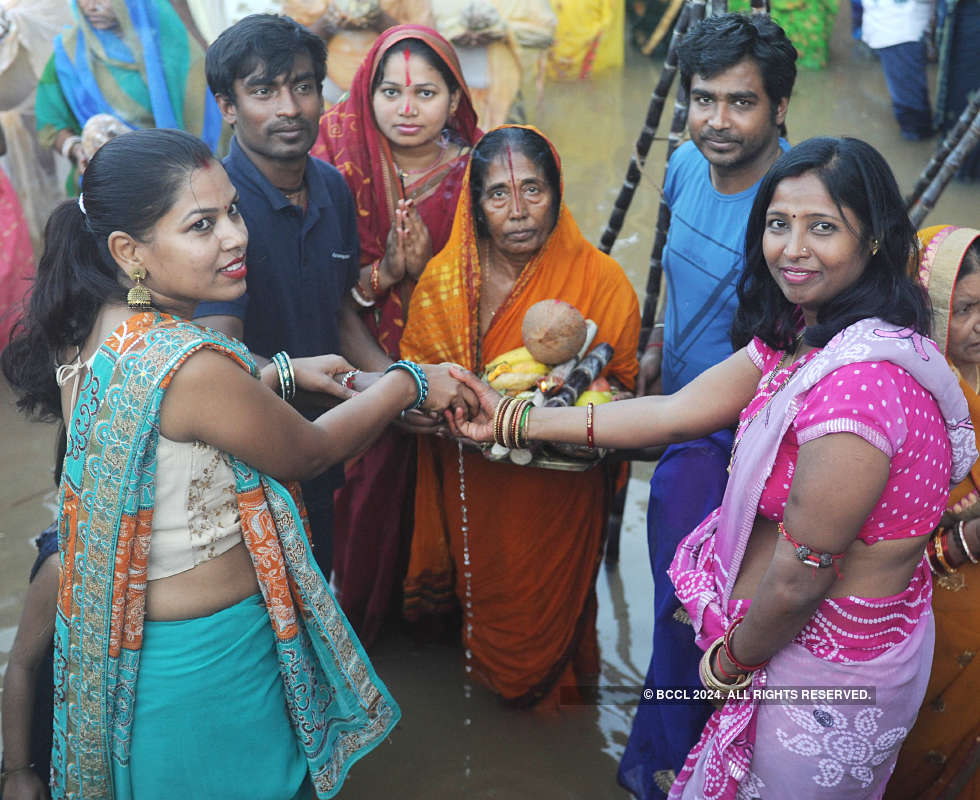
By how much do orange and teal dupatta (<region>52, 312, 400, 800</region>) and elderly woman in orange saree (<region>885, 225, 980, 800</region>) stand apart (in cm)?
155

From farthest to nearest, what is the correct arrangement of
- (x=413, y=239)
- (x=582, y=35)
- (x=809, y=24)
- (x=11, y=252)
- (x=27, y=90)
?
(x=582, y=35), (x=809, y=24), (x=27, y=90), (x=11, y=252), (x=413, y=239)

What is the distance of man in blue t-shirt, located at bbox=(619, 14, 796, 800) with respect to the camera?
2758 mm

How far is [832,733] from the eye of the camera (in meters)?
1.97

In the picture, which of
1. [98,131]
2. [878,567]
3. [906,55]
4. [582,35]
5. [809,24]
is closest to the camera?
[878,567]

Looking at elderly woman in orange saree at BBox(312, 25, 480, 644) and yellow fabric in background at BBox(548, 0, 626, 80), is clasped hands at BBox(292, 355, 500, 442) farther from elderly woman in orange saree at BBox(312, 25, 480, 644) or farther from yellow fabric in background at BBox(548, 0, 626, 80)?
yellow fabric in background at BBox(548, 0, 626, 80)

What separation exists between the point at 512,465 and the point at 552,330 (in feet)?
1.81

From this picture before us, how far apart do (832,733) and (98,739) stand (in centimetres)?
155

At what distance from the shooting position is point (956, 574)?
8.23ft

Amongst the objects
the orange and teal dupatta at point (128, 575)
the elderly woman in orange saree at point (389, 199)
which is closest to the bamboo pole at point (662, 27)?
the elderly woman in orange saree at point (389, 199)

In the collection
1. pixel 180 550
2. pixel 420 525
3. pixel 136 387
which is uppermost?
pixel 136 387

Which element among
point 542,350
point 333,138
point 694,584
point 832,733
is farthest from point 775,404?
point 333,138

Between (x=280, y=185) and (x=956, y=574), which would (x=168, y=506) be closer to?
(x=280, y=185)

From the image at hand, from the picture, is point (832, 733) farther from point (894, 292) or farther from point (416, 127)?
point (416, 127)

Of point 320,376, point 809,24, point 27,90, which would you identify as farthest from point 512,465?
point 809,24
